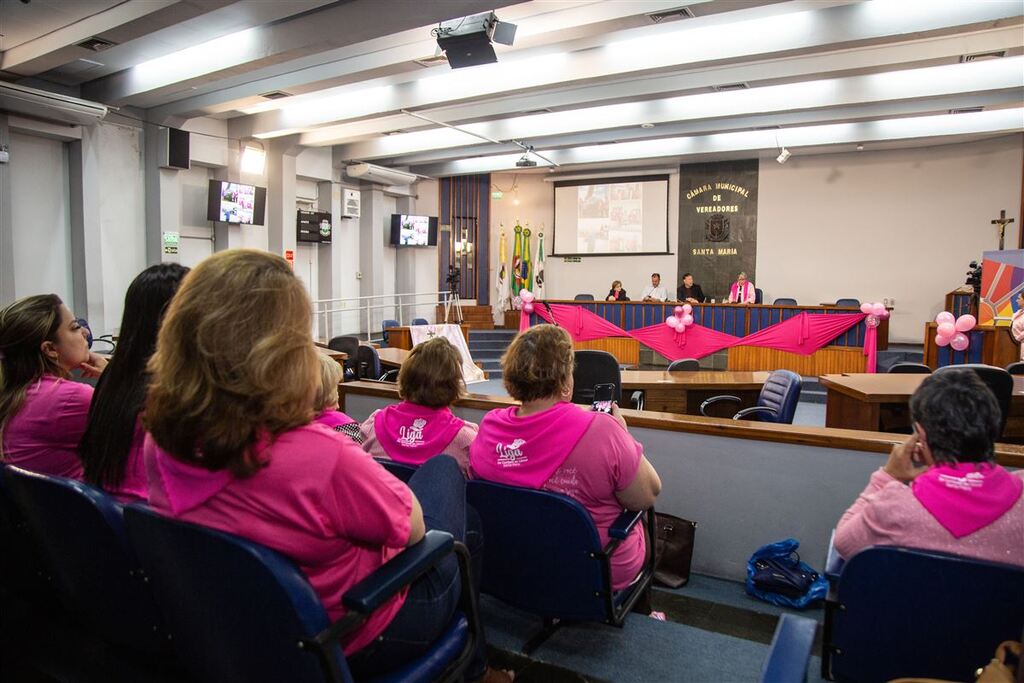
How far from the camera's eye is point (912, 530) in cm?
142

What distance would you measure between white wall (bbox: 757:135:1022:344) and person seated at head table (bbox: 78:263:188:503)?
1167 cm

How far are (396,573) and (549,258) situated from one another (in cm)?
1250

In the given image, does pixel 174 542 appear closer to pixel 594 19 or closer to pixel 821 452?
pixel 821 452

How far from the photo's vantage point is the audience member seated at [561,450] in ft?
5.87

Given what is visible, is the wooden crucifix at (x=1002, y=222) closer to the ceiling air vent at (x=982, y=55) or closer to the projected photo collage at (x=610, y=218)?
the ceiling air vent at (x=982, y=55)

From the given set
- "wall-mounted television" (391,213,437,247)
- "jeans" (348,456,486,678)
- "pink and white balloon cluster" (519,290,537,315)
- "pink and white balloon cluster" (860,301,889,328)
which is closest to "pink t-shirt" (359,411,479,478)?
"jeans" (348,456,486,678)

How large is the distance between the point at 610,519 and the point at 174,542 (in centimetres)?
116

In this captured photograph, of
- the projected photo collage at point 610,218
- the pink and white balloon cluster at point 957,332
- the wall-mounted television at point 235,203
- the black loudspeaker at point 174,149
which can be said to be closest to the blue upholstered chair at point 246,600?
the pink and white balloon cluster at point 957,332

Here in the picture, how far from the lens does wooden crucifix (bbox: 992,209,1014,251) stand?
970 cm

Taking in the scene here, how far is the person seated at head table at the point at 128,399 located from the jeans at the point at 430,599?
652mm

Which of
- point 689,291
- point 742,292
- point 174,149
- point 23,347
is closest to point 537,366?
point 23,347

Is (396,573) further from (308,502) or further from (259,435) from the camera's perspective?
(259,435)

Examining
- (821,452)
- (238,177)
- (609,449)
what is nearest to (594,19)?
(821,452)

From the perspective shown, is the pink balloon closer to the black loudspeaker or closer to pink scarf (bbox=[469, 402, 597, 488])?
pink scarf (bbox=[469, 402, 597, 488])
